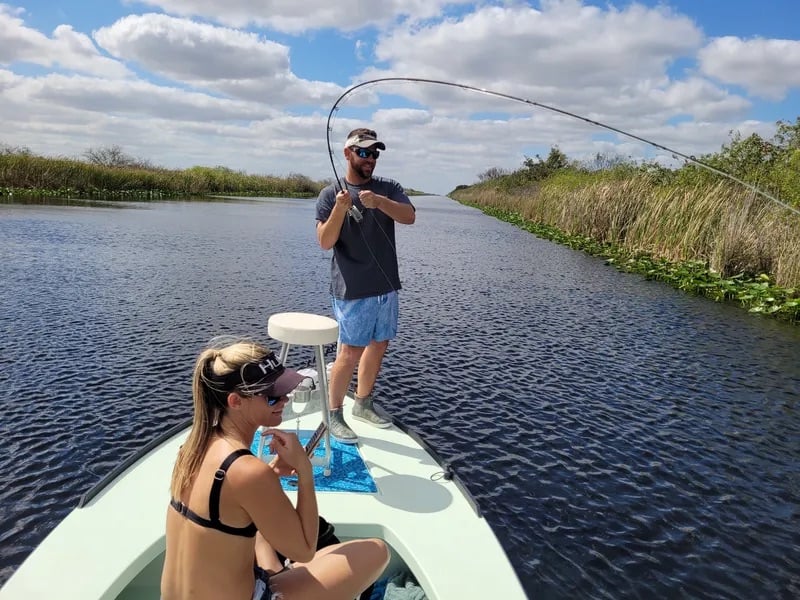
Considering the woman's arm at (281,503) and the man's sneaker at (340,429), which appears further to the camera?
the man's sneaker at (340,429)

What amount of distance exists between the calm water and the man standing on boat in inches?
67.5

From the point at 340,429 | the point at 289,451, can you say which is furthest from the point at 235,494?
the point at 340,429

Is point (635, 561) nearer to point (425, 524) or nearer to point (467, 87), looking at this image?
point (425, 524)

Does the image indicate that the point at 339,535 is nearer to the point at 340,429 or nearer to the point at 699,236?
the point at 340,429

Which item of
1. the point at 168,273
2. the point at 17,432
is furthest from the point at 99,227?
the point at 17,432

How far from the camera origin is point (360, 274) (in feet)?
15.7

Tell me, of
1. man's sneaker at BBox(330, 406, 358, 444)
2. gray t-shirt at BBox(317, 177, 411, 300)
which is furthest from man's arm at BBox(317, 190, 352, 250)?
man's sneaker at BBox(330, 406, 358, 444)

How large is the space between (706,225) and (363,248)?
56.0ft

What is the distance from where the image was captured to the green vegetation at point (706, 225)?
1525 cm

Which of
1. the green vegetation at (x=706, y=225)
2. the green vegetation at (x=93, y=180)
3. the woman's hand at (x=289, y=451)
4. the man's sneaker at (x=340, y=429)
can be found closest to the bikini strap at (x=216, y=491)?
the woman's hand at (x=289, y=451)

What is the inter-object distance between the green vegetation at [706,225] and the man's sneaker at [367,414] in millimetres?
6895

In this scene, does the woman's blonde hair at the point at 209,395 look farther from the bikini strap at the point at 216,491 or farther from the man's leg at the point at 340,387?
the man's leg at the point at 340,387

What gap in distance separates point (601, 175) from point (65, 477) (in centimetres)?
3222

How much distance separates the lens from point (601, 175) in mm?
33281
